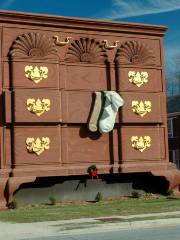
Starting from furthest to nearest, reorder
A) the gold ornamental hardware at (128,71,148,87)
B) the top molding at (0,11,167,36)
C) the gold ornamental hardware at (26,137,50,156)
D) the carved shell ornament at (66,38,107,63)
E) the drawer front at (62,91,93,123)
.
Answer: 1. the gold ornamental hardware at (128,71,148,87)
2. the carved shell ornament at (66,38,107,63)
3. the drawer front at (62,91,93,123)
4. the top molding at (0,11,167,36)
5. the gold ornamental hardware at (26,137,50,156)

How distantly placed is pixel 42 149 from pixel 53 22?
486 cm

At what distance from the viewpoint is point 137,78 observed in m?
22.7

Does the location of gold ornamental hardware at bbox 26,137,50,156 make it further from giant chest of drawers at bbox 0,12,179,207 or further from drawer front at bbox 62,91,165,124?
drawer front at bbox 62,91,165,124

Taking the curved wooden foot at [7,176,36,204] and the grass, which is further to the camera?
the curved wooden foot at [7,176,36,204]

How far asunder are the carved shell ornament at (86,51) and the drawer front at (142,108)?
176 centimetres

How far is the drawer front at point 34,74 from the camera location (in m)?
20.6

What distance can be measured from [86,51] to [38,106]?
3.20 m

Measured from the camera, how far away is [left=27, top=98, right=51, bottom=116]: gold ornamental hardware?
20422 mm

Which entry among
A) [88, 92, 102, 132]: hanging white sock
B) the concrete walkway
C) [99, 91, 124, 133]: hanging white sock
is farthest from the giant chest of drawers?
the concrete walkway

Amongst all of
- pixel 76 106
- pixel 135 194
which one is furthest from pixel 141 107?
pixel 135 194

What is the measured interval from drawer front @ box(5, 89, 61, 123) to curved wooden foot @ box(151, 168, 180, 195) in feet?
15.9

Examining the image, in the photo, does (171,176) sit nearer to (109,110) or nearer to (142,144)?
(142,144)

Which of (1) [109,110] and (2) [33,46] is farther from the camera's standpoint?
(1) [109,110]

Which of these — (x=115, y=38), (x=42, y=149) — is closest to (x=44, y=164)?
(x=42, y=149)
